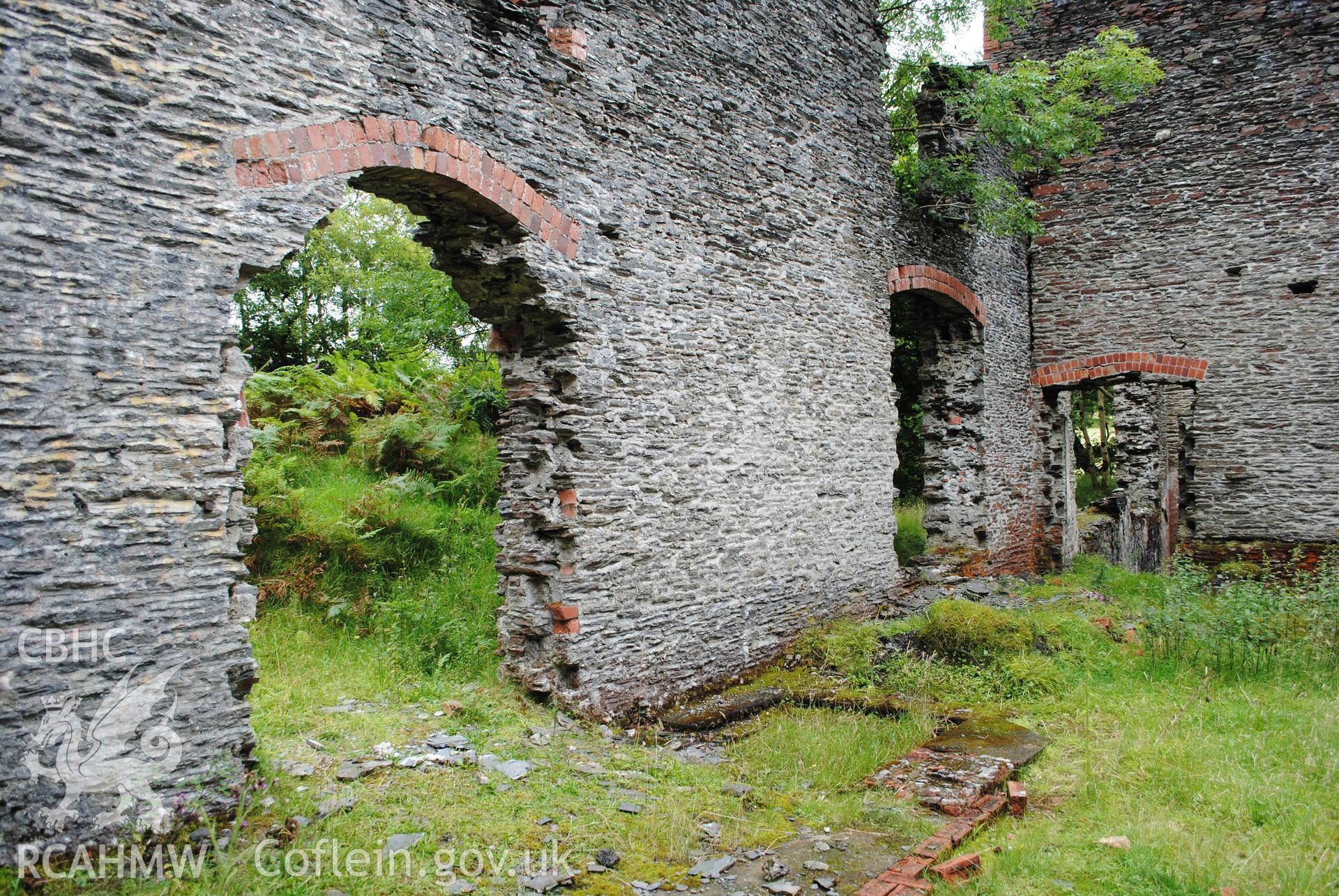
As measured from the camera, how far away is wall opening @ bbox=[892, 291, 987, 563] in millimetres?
10906

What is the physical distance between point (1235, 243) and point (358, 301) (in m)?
17.4

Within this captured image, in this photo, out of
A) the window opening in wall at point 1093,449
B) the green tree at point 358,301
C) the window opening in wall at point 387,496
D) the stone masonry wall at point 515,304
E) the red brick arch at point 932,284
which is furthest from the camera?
the window opening in wall at point 1093,449

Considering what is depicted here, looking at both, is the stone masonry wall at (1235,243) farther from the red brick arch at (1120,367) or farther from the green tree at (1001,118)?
the green tree at (1001,118)

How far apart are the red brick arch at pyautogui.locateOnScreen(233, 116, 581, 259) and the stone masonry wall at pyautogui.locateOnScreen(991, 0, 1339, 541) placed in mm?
9500

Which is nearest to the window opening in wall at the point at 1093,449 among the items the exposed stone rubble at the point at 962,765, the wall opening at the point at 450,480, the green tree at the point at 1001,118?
the green tree at the point at 1001,118

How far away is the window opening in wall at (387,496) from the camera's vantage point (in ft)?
20.5

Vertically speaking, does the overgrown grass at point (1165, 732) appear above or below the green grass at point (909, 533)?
below

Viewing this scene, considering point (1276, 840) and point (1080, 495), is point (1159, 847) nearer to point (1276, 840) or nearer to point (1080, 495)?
point (1276, 840)

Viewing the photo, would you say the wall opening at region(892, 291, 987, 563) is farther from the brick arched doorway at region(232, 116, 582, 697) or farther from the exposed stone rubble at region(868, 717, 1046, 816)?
the brick arched doorway at region(232, 116, 582, 697)

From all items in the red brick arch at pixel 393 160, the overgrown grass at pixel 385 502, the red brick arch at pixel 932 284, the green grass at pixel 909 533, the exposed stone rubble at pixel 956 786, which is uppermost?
the red brick arch at pixel 932 284

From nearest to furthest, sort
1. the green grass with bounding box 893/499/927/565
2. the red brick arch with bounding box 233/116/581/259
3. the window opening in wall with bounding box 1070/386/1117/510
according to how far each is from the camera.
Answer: the red brick arch with bounding box 233/116/581/259 → the green grass with bounding box 893/499/927/565 → the window opening in wall with bounding box 1070/386/1117/510

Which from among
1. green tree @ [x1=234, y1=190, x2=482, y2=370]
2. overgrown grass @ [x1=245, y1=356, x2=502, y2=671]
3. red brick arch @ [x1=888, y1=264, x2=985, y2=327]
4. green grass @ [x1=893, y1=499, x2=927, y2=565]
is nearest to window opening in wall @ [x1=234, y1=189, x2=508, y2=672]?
overgrown grass @ [x1=245, y1=356, x2=502, y2=671]

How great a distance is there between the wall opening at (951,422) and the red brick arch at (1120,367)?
1907mm

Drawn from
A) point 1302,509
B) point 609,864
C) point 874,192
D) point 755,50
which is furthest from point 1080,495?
point 609,864
